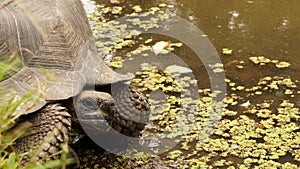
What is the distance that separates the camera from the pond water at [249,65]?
335 cm

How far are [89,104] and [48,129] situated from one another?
0.29 meters

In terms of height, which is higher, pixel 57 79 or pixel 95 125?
pixel 57 79

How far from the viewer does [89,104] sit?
3000mm

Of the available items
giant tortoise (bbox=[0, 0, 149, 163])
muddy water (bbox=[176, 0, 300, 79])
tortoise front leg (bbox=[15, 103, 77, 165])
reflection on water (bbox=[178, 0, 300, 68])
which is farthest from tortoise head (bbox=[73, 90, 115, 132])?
reflection on water (bbox=[178, 0, 300, 68])

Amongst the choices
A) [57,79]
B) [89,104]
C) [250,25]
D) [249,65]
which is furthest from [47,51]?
[250,25]

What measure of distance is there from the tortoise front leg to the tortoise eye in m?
0.13

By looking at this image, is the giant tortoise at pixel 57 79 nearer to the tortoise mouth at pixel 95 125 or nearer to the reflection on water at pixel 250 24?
the tortoise mouth at pixel 95 125

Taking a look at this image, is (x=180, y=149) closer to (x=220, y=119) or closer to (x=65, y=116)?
(x=220, y=119)

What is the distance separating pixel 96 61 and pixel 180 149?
755 mm

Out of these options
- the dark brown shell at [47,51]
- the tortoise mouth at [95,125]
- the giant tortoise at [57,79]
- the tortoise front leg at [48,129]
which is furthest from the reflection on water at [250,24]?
the tortoise front leg at [48,129]

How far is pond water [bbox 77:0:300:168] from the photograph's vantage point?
11.0ft

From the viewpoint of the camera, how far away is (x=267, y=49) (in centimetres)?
468

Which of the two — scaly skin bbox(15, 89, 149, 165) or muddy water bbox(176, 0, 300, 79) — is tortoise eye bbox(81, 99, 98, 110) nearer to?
scaly skin bbox(15, 89, 149, 165)

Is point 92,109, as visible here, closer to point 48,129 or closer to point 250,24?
point 48,129
